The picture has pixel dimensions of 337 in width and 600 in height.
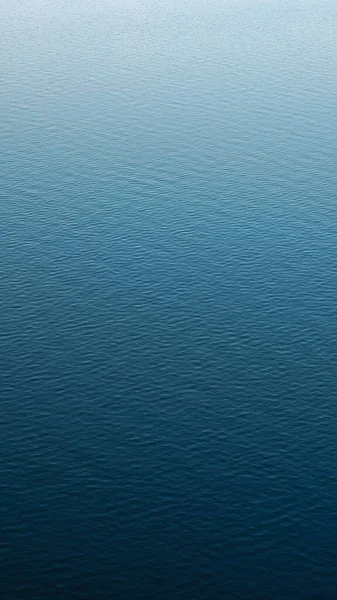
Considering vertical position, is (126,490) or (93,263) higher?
(93,263)

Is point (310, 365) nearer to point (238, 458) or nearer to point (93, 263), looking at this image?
point (238, 458)

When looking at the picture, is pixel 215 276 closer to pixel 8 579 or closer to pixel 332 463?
pixel 332 463

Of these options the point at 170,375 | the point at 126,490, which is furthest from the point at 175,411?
the point at 126,490

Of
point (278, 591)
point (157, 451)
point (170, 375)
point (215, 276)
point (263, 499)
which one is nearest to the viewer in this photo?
point (278, 591)

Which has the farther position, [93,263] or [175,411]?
[93,263]

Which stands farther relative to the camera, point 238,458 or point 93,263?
point 93,263

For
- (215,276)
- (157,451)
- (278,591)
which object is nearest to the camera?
(278,591)

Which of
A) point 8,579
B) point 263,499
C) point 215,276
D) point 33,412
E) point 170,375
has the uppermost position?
point 215,276

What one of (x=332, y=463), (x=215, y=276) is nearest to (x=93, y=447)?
(x=332, y=463)

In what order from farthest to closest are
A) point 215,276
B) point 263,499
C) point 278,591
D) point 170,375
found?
point 215,276 → point 170,375 → point 263,499 → point 278,591
